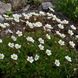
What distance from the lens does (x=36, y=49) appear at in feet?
25.6

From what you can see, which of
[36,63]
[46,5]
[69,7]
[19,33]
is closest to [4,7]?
[46,5]

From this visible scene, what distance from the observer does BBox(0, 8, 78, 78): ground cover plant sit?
7.35m

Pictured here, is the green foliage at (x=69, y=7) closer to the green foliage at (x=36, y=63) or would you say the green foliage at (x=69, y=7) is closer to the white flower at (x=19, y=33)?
the green foliage at (x=36, y=63)

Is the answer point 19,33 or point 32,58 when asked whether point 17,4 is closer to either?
point 19,33

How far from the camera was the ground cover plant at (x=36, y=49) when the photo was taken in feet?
24.1

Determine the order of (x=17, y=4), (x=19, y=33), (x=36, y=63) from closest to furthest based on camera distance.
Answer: (x=36, y=63) < (x=19, y=33) < (x=17, y=4)

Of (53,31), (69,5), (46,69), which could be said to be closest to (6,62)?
(46,69)

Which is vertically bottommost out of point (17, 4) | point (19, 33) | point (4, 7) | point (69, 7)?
point (19, 33)

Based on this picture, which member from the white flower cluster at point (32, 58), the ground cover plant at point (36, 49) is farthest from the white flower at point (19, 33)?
the white flower cluster at point (32, 58)

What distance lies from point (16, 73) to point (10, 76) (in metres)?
0.14

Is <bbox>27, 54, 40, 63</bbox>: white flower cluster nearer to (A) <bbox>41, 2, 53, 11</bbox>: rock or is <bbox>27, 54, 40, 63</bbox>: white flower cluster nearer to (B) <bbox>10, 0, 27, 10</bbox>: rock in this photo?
(A) <bbox>41, 2, 53, 11</bbox>: rock

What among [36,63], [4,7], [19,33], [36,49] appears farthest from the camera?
[4,7]

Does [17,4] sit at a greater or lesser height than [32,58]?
greater

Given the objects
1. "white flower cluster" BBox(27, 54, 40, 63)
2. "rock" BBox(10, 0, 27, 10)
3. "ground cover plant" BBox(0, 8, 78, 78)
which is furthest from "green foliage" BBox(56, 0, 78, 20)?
"white flower cluster" BBox(27, 54, 40, 63)
